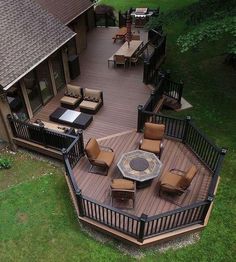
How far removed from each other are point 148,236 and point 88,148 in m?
3.65

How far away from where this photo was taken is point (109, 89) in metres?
16.0

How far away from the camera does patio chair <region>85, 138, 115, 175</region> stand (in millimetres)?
10758

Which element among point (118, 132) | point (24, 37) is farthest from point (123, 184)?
point (24, 37)

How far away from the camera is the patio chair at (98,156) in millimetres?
10758

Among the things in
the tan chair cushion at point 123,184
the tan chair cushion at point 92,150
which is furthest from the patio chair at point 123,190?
the tan chair cushion at point 92,150

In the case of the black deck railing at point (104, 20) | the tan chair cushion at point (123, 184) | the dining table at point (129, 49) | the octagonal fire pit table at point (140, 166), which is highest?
the dining table at point (129, 49)

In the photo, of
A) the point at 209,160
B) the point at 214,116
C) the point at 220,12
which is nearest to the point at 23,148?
the point at 209,160

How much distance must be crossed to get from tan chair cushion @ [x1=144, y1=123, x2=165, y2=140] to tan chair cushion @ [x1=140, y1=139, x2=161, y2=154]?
0.59 feet

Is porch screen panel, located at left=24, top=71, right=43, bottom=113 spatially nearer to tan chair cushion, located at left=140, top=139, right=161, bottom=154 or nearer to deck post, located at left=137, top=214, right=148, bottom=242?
tan chair cushion, located at left=140, top=139, right=161, bottom=154

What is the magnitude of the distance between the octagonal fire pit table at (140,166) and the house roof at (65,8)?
376 inches

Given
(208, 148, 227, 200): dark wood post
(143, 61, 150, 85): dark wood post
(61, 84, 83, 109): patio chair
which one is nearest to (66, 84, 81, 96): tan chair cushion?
(61, 84, 83, 109): patio chair

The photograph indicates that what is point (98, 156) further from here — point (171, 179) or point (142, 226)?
point (142, 226)

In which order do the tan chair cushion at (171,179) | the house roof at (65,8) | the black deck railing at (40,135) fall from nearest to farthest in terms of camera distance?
the tan chair cushion at (171,179) < the black deck railing at (40,135) < the house roof at (65,8)

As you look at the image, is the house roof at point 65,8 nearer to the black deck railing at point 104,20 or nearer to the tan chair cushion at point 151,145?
the black deck railing at point 104,20
